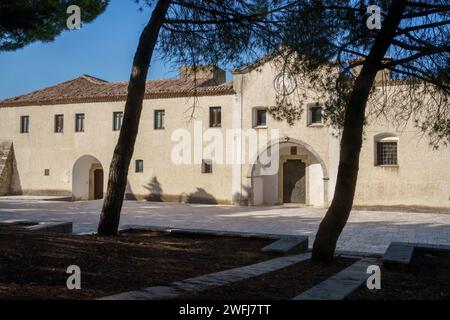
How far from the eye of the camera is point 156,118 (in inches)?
923

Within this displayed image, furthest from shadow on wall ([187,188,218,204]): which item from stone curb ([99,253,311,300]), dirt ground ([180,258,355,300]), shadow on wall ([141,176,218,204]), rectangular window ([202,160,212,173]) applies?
dirt ground ([180,258,355,300])

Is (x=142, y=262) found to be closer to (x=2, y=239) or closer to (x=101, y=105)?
(x=2, y=239)

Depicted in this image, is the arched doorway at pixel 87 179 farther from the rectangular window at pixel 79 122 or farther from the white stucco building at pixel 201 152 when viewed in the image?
the rectangular window at pixel 79 122

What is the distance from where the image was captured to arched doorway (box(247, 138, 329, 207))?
21266 mm

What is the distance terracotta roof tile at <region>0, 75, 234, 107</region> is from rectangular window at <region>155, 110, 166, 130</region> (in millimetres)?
861

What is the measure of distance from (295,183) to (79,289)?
19.1 m

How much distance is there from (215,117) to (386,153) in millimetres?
8446

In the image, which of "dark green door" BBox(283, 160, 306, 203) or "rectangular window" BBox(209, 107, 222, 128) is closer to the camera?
"rectangular window" BBox(209, 107, 222, 128)

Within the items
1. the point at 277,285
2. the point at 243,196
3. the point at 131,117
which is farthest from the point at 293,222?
the point at 277,285

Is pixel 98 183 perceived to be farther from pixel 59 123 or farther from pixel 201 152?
pixel 201 152

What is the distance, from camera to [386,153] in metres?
19.2

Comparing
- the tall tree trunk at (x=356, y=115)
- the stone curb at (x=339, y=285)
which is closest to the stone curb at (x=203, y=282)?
the stone curb at (x=339, y=285)

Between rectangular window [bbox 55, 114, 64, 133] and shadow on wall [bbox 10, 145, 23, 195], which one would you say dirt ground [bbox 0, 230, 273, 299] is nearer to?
rectangular window [bbox 55, 114, 64, 133]

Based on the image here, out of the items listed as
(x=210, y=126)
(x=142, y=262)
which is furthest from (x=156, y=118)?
(x=142, y=262)
